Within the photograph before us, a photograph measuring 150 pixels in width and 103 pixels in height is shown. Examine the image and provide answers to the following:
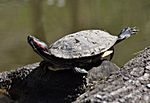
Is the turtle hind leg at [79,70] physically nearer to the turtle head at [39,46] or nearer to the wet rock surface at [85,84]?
the wet rock surface at [85,84]

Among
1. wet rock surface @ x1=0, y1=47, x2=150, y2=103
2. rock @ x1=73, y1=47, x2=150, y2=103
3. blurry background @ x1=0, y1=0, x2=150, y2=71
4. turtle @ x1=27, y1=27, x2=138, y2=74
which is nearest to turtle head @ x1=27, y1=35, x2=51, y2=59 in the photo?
turtle @ x1=27, y1=27, x2=138, y2=74

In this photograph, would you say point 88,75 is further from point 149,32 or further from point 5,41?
point 5,41

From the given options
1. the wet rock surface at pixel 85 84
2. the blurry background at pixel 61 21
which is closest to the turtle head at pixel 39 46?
the wet rock surface at pixel 85 84

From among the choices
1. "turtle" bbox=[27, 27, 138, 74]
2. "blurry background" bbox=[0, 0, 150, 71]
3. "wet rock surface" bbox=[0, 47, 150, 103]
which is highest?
"turtle" bbox=[27, 27, 138, 74]

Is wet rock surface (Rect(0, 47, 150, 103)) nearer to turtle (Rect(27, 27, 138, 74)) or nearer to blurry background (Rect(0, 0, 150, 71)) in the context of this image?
turtle (Rect(27, 27, 138, 74))

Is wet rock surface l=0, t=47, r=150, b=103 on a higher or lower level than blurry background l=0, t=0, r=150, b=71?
higher

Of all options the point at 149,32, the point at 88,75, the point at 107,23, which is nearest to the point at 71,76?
the point at 88,75
